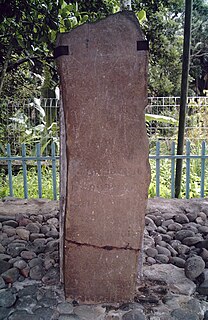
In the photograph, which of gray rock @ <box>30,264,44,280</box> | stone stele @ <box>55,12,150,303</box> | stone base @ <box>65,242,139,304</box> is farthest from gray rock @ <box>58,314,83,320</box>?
gray rock @ <box>30,264,44,280</box>

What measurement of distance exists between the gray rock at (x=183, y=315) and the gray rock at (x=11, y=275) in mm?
974

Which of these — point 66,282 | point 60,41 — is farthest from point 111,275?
point 60,41

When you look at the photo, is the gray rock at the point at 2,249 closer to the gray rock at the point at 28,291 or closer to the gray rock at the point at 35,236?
the gray rock at the point at 35,236

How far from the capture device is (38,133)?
6766 millimetres

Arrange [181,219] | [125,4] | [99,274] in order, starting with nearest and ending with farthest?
[99,274] → [181,219] → [125,4]

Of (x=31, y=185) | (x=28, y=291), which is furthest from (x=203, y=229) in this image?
(x=31, y=185)

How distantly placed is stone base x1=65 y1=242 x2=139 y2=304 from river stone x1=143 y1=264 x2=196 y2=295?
0.89 ft

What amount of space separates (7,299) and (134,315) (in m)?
0.71

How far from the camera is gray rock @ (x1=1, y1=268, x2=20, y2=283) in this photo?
2.09 meters

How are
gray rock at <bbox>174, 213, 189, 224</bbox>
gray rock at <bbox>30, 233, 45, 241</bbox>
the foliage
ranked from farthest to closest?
the foliage, gray rock at <bbox>174, 213, 189, 224</bbox>, gray rock at <bbox>30, 233, 45, 241</bbox>

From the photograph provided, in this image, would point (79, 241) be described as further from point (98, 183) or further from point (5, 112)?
point (5, 112)

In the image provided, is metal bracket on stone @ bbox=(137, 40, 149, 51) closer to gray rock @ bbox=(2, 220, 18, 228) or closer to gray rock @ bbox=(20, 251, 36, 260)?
gray rock @ bbox=(20, 251, 36, 260)

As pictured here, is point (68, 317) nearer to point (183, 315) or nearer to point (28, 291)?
point (28, 291)

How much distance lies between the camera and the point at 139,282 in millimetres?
2082
